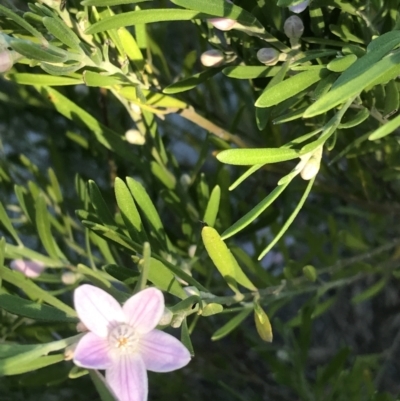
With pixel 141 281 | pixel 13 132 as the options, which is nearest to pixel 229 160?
pixel 141 281

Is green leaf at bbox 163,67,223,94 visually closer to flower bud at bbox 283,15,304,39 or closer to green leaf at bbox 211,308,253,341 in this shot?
flower bud at bbox 283,15,304,39

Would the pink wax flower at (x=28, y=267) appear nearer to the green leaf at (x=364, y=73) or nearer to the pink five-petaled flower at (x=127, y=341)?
the pink five-petaled flower at (x=127, y=341)

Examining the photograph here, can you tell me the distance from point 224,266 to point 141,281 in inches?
3.5

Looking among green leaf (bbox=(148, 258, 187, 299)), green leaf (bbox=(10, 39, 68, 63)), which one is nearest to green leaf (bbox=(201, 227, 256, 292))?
green leaf (bbox=(148, 258, 187, 299))

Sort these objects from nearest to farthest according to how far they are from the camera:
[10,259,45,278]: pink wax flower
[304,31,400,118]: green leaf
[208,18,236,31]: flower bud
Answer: [304,31,400,118]: green leaf → [208,18,236,31]: flower bud → [10,259,45,278]: pink wax flower

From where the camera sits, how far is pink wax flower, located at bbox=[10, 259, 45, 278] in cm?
48

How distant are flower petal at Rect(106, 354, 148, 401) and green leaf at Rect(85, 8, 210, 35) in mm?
196

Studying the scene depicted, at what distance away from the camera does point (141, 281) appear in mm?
295

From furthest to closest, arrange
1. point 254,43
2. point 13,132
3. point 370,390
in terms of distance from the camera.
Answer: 1. point 13,132
2. point 370,390
3. point 254,43

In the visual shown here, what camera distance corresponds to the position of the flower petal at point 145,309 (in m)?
0.29

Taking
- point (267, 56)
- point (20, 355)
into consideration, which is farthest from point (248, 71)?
point (20, 355)

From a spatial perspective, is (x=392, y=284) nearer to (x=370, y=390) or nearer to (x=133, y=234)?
(x=370, y=390)

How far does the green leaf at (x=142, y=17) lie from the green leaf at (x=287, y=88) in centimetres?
7

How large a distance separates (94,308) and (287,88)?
17 cm
